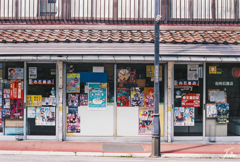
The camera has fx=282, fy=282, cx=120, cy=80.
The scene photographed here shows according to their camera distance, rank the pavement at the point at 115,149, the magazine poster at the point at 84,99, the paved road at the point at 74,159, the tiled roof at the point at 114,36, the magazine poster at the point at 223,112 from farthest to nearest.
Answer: the magazine poster at the point at 223,112
the magazine poster at the point at 84,99
the tiled roof at the point at 114,36
the pavement at the point at 115,149
the paved road at the point at 74,159

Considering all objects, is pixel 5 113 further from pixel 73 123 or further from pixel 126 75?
pixel 126 75

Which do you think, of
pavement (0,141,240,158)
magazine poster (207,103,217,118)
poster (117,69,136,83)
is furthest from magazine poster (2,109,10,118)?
magazine poster (207,103,217,118)

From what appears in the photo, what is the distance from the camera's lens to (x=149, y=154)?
8.84 m

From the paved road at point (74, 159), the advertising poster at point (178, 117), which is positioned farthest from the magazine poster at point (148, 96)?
the paved road at point (74, 159)

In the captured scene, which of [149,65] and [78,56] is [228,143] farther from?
[78,56]

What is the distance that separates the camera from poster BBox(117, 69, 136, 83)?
10.6 metres

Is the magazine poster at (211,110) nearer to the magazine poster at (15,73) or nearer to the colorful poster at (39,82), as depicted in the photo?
the colorful poster at (39,82)

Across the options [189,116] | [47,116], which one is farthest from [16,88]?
[189,116]

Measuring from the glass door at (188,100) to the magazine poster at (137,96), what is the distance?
125cm

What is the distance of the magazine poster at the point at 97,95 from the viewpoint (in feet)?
34.9

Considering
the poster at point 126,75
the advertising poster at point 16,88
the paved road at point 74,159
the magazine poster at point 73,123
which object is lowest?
the paved road at point 74,159

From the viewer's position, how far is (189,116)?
10.8m

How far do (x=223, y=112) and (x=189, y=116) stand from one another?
1.34 m

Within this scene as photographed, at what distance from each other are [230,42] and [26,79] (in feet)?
24.4
